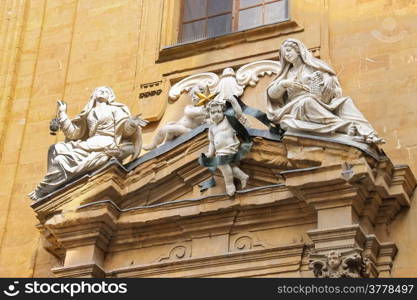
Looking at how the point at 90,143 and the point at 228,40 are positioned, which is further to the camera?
the point at 228,40

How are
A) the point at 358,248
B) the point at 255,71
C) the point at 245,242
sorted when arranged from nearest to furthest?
the point at 358,248, the point at 245,242, the point at 255,71

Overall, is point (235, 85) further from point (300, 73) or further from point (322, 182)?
point (322, 182)

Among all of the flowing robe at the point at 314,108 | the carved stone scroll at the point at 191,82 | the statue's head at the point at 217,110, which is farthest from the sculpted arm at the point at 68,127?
the flowing robe at the point at 314,108

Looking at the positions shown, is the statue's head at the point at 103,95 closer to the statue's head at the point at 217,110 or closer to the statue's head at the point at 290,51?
the statue's head at the point at 217,110

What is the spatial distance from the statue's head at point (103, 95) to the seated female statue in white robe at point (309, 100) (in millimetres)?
2038

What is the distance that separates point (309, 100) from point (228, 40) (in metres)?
2.28

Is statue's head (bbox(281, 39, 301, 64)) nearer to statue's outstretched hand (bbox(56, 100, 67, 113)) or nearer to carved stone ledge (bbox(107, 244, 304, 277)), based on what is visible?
carved stone ledge (bbox(107, 244, 304, 277))

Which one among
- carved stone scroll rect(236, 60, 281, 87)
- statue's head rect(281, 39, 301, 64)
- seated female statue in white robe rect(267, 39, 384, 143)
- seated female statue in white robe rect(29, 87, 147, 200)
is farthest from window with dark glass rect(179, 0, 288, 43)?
seated female statue in white robe rect(29, 87, 147, 200)

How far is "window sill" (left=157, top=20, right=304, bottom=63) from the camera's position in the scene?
50.0 feet

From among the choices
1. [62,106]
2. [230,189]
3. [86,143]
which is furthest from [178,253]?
[62,106]

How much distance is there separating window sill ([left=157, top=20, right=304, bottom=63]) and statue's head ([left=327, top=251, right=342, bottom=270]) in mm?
3436

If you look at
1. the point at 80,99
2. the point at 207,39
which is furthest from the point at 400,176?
the point at 80,99

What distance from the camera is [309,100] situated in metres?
13.5

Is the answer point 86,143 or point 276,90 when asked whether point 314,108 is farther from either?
point 86,143
